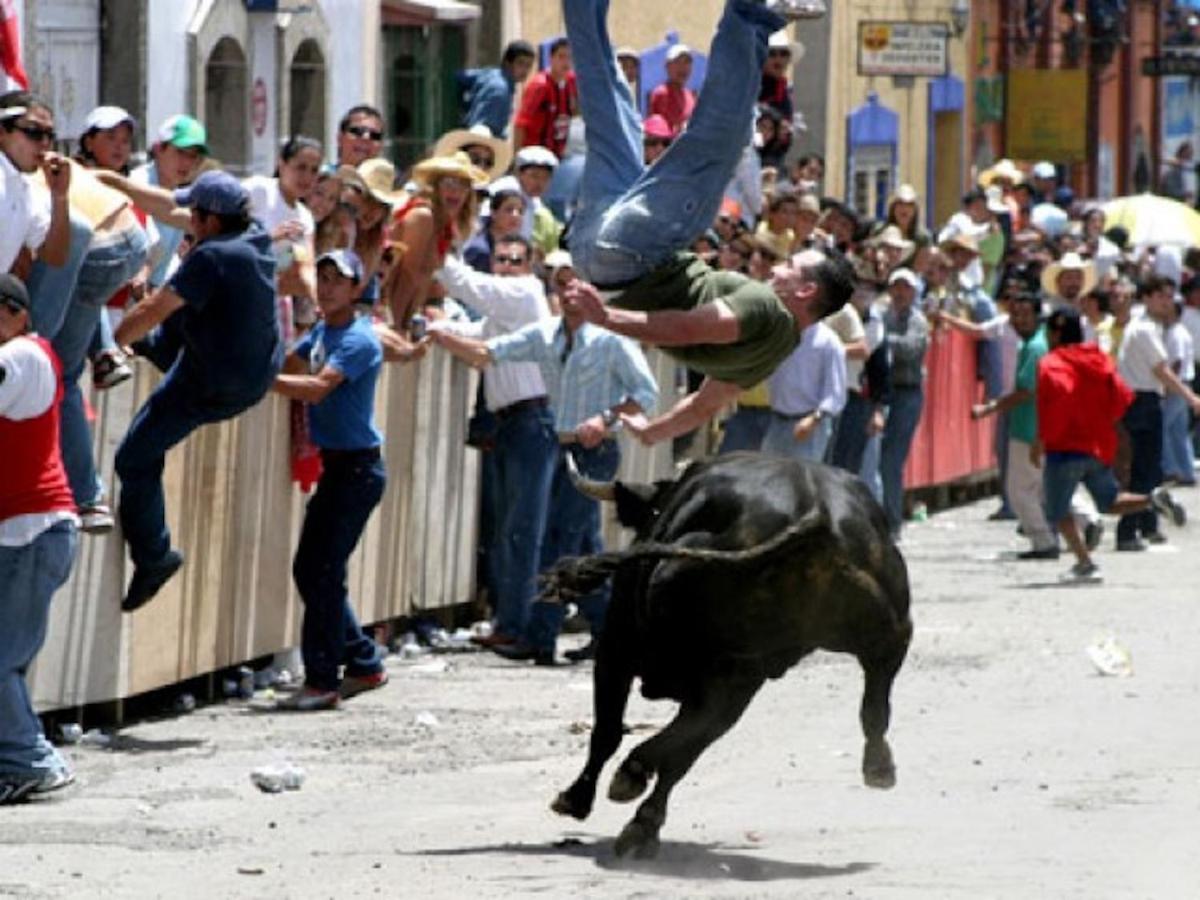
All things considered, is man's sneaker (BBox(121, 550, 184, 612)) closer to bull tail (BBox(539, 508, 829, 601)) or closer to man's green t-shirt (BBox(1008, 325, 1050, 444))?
bull tail (BBox(539, 508, 829, 601))

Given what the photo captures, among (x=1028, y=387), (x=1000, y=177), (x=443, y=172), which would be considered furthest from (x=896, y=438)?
(x=1000, y=177)

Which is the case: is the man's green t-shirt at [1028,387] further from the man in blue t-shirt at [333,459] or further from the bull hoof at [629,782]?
the bull hoof at [629,782]

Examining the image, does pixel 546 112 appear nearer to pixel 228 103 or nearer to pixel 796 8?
pixel 228 103

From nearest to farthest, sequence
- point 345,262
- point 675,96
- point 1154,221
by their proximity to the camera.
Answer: point 345,262 < point 675,96 < point 1154,221

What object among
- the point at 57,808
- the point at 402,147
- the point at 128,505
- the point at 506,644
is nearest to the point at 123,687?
the point at 128,505

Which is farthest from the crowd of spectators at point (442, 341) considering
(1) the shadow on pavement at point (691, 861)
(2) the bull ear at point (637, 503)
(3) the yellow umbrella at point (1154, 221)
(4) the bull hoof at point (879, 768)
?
(3) the yellow umbrella at point (1154, 221)

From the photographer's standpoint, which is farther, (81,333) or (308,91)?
(308,91)

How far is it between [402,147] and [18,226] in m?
13.4

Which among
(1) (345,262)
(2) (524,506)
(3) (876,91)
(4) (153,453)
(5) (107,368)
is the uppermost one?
(3) (876,91)

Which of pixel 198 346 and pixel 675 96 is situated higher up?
pixel 675 96

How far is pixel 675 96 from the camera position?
25.9 metres

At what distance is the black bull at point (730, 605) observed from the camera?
1223 cm

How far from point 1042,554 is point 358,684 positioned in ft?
32.2

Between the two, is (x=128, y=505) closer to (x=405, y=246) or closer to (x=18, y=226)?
(x=18, y=226)
